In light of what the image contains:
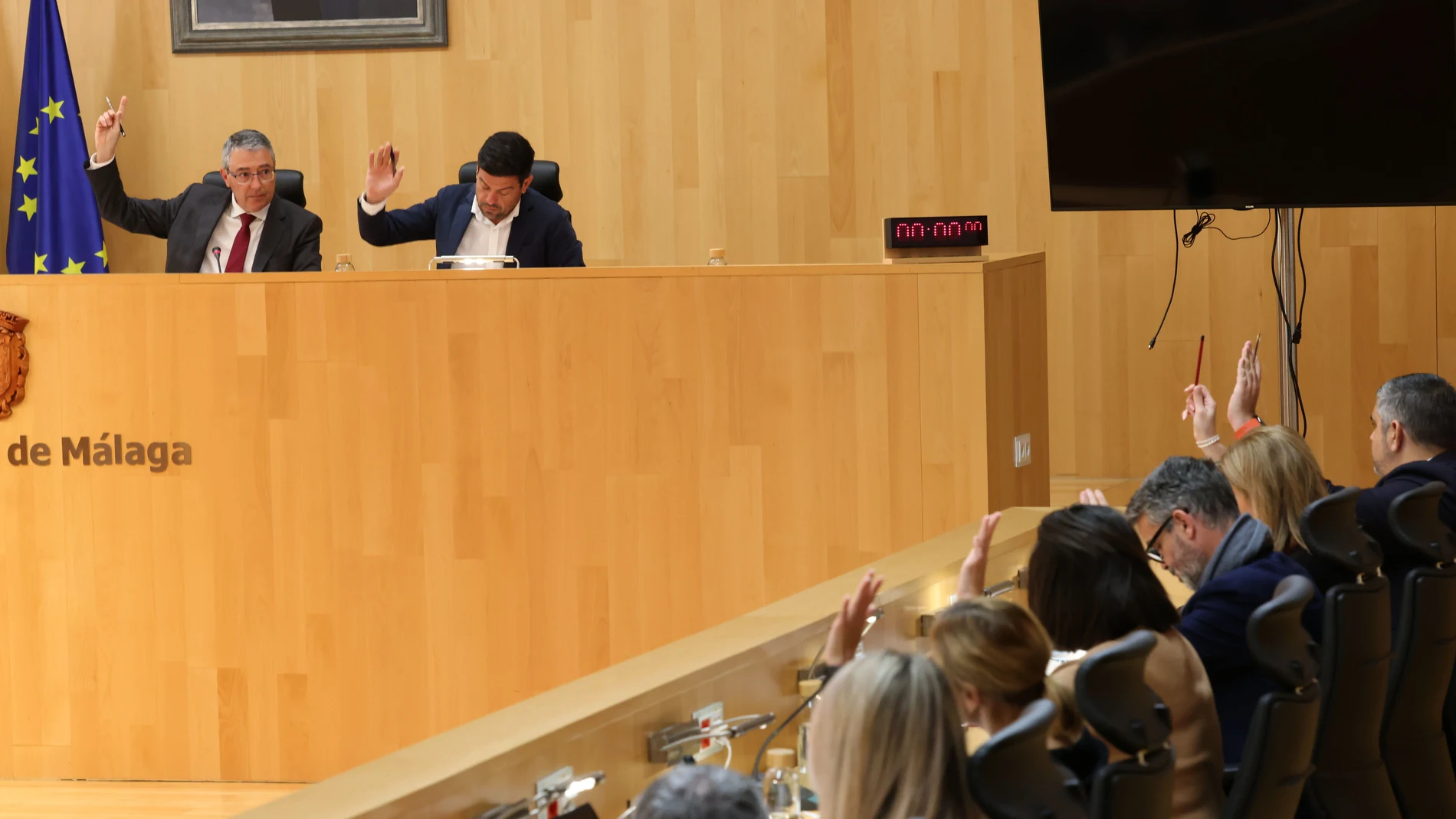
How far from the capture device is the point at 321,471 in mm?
4926

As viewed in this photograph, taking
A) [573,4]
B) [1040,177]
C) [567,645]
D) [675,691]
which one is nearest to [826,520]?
[567,645]

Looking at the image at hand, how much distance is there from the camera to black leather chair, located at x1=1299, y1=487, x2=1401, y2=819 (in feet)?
10.3

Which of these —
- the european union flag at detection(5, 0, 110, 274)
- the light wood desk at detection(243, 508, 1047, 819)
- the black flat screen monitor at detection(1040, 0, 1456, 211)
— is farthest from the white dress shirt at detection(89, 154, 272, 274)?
the light wood desk at detection(243, 508, 1047, 819)

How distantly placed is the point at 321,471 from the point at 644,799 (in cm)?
335

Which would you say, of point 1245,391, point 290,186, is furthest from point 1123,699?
point 290,186

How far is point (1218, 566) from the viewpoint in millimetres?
3441

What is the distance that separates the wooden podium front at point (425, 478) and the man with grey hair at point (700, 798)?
3.07m

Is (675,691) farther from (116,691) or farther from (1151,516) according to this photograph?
(116,691)

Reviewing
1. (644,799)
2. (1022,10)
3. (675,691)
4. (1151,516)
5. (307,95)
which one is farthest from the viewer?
(307,95)

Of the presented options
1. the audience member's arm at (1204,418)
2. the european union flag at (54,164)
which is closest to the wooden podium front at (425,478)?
the audience member's arm at (1204,418)

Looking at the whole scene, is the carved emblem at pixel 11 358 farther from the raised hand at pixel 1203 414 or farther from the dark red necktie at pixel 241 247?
the raised hand at pixel 1203 414

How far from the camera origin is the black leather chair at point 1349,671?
3.14m

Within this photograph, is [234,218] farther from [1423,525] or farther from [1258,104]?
[1423,525]

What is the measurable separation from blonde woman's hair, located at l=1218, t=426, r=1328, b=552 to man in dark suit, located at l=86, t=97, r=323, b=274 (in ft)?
10.1
